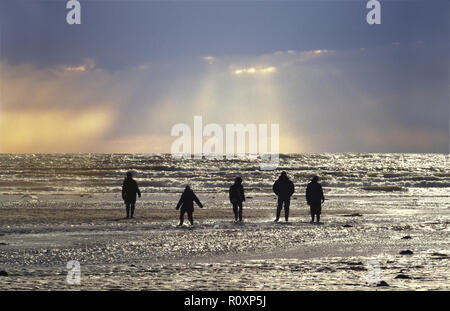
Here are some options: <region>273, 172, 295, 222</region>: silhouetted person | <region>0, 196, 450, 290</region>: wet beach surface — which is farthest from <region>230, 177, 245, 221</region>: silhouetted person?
<region>273, 172, 295, 222</region>: silhouetted person

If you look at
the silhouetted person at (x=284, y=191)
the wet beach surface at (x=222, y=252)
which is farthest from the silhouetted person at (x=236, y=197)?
the silhouetted person at (x=284, y=191)

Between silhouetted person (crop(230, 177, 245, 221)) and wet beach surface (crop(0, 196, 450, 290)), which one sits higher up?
silhouetted person (crop(230, 177, 245, 221))

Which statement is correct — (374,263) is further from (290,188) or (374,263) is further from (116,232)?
(290,188)

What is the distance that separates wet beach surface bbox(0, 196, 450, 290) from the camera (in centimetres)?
998

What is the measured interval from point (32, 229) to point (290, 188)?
32.9ft

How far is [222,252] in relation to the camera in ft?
46.4

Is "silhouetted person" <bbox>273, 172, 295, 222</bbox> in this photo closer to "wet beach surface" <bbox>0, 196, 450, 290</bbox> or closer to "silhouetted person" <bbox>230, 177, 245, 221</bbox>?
"wet beach surface" <bbox>0, 196, 450, 290</bbox>

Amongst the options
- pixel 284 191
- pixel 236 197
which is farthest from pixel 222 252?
pixel 284 191

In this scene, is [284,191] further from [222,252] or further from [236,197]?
[222,252]

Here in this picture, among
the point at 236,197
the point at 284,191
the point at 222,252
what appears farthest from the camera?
the point at 284,191

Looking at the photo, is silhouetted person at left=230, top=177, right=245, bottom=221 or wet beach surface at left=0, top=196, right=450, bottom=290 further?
silhouetted person at left=230, top=177, right=245, bottom=221

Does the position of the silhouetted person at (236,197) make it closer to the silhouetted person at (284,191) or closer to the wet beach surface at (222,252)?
the wet beach surface at (222,252)

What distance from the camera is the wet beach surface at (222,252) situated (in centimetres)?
998

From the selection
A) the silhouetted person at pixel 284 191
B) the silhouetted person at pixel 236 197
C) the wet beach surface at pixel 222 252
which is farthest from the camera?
the silhouetted person at pixel 284 191
